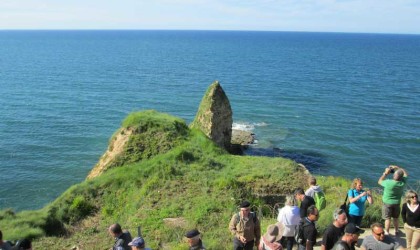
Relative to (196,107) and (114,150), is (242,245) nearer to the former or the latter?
(114,150)

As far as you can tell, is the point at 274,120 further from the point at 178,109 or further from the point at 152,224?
the point at 152,224

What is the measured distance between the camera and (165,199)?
20.6 meters

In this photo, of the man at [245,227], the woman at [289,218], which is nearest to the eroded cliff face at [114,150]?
the man at [245,227]

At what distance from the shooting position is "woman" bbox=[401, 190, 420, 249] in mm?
10789

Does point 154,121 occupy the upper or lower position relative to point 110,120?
upper

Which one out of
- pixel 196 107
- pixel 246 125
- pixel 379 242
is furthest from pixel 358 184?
pixel 196 107

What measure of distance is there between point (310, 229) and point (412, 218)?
3.36 metres

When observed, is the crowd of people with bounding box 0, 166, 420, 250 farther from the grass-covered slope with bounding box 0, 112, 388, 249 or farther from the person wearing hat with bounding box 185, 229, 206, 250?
the grass-covered slope with bounding box 0, 112, 388, 249

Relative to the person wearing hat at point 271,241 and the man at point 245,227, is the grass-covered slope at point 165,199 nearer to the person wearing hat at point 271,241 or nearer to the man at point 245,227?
the man at point 245,227

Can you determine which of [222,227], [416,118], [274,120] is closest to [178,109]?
[274,120]

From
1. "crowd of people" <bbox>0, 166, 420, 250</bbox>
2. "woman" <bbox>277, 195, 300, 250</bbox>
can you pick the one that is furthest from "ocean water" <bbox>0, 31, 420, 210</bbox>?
"woman" <bbox>277, 195, 300, 250</bbox>

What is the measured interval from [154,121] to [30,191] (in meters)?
13.6

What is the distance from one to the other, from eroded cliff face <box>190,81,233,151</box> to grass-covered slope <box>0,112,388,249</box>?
891 centimetres

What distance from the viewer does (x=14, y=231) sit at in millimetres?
17469
